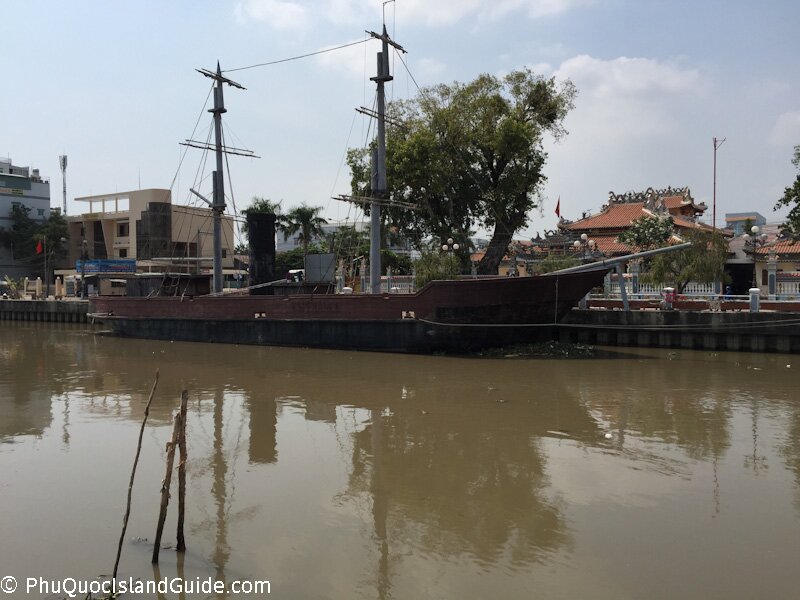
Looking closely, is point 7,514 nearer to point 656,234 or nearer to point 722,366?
point 722,366

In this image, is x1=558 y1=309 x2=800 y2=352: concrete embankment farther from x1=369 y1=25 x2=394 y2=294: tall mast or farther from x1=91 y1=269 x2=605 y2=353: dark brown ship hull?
x1=369 y1=25 x2=394 y2=294: tall mast

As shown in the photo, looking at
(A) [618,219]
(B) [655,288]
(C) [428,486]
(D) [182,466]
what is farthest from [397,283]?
(D) [182,466]

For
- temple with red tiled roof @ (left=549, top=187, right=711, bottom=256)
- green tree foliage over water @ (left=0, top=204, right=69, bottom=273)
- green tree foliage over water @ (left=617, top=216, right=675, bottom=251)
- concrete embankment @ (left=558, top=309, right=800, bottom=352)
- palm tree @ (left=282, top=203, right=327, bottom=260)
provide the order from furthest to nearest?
1. green tree foliage over water @ (left=0, top=204, right=69, bottom=273)
2. palm tree @ (left=282, top=203, right=327, bottom=260)
3. temple with red tiled roof @ (left=549, top=187, right=711, bottom=256)
4. green tree foliage over water @ (left=617, top=216, right=675, bottom=251)
5. concrete embankment @ (left=558, top=309, right=800, bottom=352)

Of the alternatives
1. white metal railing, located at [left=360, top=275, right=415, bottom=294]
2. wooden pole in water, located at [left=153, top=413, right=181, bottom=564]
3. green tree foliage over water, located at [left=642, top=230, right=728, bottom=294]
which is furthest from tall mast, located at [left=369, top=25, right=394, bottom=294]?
wooden pole in water, located at [left=153, top=413, right=181, bottom=564]

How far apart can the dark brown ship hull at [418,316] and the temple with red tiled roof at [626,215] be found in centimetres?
1223

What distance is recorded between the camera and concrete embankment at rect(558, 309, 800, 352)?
56.7 ft

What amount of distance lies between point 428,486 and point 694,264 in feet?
60.0

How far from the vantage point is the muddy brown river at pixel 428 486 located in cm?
486

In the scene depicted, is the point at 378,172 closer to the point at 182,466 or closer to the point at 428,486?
the point at 428,486

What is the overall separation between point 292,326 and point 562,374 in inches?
365

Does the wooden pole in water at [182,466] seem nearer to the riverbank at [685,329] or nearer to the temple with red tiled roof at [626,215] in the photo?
the riverbank at [685,329]

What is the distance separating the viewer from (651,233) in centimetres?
2600

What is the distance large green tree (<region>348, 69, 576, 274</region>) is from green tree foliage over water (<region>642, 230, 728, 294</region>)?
6865mm

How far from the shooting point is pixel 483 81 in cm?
2673
